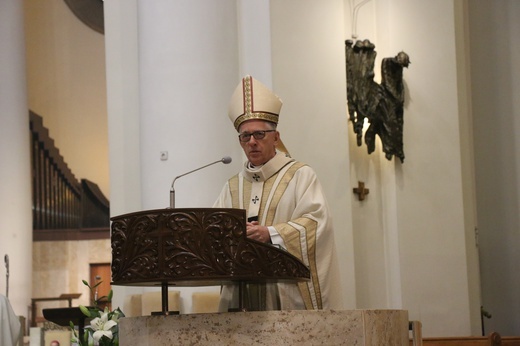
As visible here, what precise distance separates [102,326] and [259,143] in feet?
4.57

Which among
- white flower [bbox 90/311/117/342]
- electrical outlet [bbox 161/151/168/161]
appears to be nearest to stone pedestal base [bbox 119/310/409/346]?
white flower [bbox 90/311/117/342]

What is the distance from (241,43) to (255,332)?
16.9 ft

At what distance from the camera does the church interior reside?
9094 mm

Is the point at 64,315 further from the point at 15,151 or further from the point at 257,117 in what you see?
the point at 15,151

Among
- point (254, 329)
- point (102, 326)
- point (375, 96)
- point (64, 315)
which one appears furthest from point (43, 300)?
point (254, 329)

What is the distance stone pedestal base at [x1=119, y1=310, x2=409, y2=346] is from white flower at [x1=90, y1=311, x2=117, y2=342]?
1.07 m

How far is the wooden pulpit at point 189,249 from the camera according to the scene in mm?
4555

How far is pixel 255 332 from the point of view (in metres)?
4.62

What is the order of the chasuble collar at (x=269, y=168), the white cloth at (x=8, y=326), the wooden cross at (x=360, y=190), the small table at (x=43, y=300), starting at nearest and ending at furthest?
the chasuble collar at (x=269, y=168), the wooden cross at (x=360, y=190), the white cloth at (x=8, y=326), the small table at (x=43, y=300)

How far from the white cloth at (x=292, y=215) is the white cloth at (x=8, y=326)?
5055 millimetres

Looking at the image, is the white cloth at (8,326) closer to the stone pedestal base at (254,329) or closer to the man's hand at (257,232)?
the man's hand at (257,232)

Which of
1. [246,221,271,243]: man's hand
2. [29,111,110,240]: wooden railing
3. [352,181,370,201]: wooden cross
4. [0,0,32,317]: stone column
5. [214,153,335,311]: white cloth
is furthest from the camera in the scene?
[29,111,110,240]: wooden railing

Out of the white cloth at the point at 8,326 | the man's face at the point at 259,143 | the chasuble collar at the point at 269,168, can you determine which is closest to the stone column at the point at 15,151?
the white cloth at the point at 8,326

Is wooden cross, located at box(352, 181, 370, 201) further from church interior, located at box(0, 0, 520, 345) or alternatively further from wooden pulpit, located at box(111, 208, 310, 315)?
wooden pulpit, located at box(111, 208, 310, 315)
